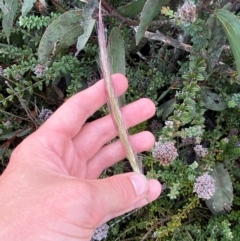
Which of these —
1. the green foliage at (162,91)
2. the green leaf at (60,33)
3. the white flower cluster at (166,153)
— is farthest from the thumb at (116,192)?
the green leaf at (60,33)

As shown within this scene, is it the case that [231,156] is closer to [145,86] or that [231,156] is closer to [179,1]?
[145,86]

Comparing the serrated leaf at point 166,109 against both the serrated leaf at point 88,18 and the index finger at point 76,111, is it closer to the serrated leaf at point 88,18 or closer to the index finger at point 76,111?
the index finger at point 76,111

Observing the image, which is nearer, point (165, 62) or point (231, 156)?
point (231, 156)

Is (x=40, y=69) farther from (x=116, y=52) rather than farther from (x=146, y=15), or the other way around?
(x=146, y=15)

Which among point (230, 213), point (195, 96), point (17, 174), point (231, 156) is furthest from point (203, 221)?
point (17, 174)

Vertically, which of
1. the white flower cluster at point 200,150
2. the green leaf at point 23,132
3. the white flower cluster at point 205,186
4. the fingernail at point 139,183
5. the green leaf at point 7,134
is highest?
the green leaf at point 7,134

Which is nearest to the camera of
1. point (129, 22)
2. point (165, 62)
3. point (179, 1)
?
point (129, 22)

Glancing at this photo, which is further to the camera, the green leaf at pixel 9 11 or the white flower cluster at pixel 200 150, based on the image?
the white flower cluster at pixel 200 150
